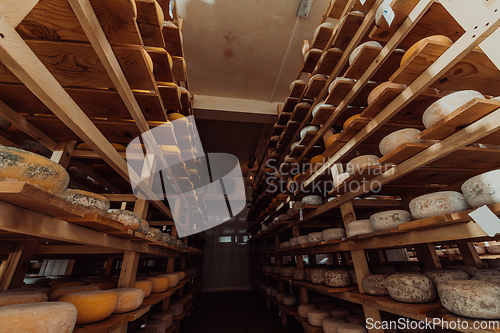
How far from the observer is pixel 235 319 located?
4633 millimetres

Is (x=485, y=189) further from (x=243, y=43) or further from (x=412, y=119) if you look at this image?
(x=243, y=43)

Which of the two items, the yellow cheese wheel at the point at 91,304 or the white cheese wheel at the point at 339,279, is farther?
the white cheese wheel at the point at 339,279

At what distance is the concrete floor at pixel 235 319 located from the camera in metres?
4.00

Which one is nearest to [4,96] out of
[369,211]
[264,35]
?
[264,35]

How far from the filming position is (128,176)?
205cm

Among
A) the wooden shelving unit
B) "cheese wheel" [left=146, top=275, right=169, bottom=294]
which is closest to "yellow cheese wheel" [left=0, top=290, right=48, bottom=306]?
"cheese wheel" [left=146, top=275, right=169, bottom=294]

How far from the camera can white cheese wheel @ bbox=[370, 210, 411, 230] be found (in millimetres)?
1623

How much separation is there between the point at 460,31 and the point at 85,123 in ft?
9.25

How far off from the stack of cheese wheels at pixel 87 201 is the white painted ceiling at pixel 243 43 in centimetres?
351

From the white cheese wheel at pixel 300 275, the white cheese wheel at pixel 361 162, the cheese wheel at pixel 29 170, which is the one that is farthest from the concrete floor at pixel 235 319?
the cheese wheel at pixel 29 170

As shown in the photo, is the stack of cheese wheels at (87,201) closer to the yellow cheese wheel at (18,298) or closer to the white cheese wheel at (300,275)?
the yellow cheese wheel at (18,298)

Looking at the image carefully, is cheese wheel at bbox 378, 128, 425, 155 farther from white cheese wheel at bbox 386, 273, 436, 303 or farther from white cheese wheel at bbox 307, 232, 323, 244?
white cheese wheel at bbox 307, 232, 323, 244

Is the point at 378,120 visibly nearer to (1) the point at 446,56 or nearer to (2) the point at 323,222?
(1) the point at 446,56

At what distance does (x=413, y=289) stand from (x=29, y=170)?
2.25 m
